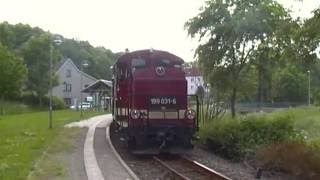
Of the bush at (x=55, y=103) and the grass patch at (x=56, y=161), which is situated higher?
the bush at (x=55, y=103)

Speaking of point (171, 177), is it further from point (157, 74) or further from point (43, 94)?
point (43, 94)

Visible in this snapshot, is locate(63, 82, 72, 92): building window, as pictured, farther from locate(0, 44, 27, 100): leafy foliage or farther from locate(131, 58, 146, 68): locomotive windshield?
locate(131, 58, 146, 68): locomotive windshield

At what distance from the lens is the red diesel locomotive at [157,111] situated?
22828 mm

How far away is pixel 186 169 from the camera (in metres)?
19.6

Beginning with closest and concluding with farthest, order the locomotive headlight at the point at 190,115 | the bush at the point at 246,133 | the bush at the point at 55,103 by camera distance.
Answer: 1. the locomotive headlight at the point at 190,115
2. the bush at the point at 246,133
3. the bush at the point at 55,103

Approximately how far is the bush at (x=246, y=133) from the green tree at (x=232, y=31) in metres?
6.32

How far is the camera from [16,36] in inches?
4756

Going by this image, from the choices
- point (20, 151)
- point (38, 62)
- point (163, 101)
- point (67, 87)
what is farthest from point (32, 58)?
point (163, 101)

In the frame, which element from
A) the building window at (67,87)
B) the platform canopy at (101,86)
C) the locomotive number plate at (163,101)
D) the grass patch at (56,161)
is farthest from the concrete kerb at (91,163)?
the building window at (67,87)

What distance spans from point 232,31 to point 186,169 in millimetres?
13454

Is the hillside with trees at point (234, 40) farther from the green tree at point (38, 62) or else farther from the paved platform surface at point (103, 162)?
the green tree at point (38, 62)

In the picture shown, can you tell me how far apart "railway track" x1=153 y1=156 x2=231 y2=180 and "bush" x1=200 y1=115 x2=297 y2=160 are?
255cm

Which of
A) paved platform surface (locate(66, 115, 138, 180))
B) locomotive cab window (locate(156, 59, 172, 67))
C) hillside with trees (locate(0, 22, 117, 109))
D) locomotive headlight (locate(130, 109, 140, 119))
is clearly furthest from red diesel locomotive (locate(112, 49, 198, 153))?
hillside with trees (locate(0, 22, 117, 109))

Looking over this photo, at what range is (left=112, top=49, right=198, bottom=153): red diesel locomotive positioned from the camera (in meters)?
22.8
